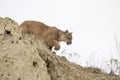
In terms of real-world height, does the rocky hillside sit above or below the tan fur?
below

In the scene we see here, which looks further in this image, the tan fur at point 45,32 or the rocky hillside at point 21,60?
the tan fur at point 45,32

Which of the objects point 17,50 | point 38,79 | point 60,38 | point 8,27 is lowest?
point 38,79

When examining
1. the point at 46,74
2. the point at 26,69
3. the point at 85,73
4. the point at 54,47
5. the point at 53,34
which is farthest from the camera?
the point at 53,34

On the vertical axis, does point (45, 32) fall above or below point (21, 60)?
above

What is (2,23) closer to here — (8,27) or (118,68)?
(8,27)

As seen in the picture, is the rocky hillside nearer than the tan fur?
Yes

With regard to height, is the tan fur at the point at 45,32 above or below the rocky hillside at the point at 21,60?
above

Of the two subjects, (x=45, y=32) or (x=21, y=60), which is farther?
(x=45, y=32)

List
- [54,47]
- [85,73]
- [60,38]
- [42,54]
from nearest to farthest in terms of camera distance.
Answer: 1. [42,54]
2. [85,73]
3. [54,47]
4. [60,38]

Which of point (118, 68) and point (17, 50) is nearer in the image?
point (17, 50)

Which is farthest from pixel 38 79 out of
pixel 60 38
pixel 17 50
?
pixel 60 38

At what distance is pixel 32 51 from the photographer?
6.84 meters

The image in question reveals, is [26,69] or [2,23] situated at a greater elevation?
[2,23]

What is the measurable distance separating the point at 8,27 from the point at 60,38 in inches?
424
